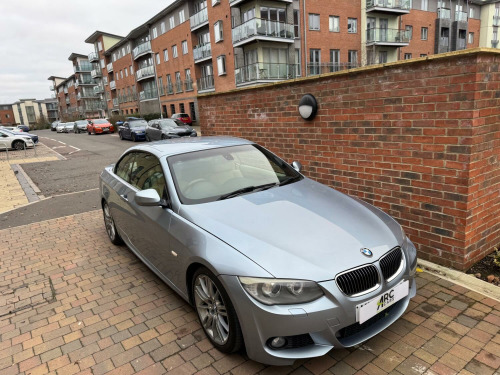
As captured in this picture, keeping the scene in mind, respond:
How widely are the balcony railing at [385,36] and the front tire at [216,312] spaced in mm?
36213

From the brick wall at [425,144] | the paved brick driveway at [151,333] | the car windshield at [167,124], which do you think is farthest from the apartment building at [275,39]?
the paved brick driveway at [151,333]

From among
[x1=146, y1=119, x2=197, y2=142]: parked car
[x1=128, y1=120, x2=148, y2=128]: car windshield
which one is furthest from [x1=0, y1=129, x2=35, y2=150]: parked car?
[x1=146, y1=119, x2=197, y2=142]: parked car

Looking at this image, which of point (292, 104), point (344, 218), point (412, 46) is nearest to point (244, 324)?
point (344, 218)

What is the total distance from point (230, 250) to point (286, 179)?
55.8 inches

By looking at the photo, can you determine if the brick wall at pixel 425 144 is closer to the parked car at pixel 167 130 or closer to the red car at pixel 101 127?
the parked car at pixel 167 130

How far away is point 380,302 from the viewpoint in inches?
91.1

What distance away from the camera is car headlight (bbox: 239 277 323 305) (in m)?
2.13

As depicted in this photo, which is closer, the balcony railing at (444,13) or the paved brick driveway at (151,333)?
the paved brick driveway at (151,333)

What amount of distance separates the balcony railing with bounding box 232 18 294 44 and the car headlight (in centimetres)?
2842

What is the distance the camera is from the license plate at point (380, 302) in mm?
2207

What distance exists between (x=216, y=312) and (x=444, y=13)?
4891 centimetres

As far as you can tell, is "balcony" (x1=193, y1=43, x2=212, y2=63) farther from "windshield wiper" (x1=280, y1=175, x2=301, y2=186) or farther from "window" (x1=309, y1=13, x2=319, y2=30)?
"windshield wiper" (x1=280, y1=175, x2=301, y2=186)

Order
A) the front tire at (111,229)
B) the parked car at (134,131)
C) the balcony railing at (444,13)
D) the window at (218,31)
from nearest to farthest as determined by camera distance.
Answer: the front tire at (111,229)
the parked car at (134,131)
the window at (218,31)
the balcony railing at (444,13)

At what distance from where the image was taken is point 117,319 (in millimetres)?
3104
